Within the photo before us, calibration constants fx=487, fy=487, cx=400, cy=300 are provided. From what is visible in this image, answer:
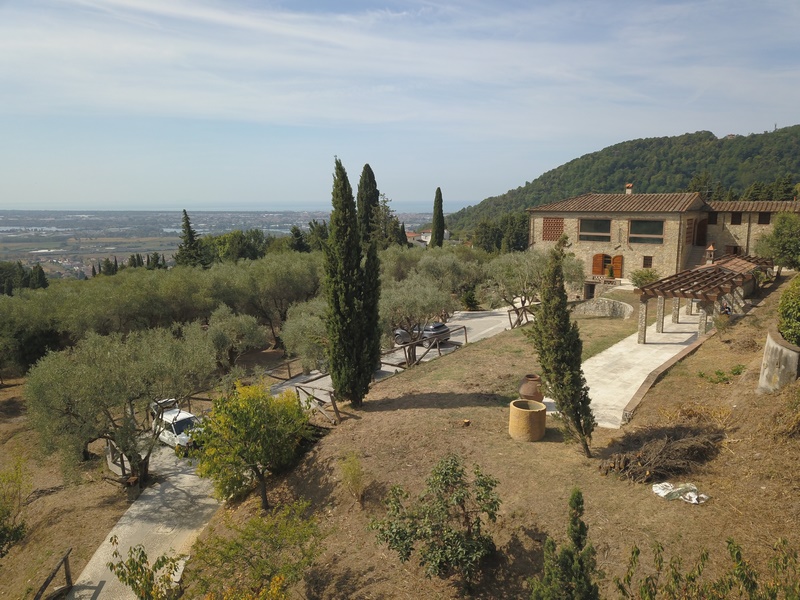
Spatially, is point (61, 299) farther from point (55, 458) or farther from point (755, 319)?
point (755, 319)

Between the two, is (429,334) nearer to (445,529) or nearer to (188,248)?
(445,529)

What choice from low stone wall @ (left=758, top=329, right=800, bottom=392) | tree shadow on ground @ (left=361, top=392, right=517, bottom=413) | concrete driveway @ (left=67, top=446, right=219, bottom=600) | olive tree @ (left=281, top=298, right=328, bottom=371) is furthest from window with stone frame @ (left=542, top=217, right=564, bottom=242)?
concrete driveway @ (left=67, top=446, right=219, bottom=600)

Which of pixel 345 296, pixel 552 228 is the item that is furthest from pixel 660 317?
pixel 552 228

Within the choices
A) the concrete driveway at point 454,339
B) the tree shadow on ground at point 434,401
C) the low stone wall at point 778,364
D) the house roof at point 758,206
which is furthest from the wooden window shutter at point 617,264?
the low stone wall at point 778,364

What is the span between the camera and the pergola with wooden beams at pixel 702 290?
659 inches

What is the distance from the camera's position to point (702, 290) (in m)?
16.7

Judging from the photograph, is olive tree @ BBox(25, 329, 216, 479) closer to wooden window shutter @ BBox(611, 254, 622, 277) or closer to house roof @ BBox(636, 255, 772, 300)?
house roof @ BBox(636, 255, 772, 300)

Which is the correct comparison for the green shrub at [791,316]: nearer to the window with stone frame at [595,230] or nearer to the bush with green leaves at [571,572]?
the bush with green leaves at [571,572]

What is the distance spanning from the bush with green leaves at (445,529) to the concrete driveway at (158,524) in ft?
16.9

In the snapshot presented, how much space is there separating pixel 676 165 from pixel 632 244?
75.8 metres

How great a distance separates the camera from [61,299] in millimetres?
25938

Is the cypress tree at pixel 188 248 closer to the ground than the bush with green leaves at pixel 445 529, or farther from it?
farther from it

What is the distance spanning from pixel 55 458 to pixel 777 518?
20.1 metres

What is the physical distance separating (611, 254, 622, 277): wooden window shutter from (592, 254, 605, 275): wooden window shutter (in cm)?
85
